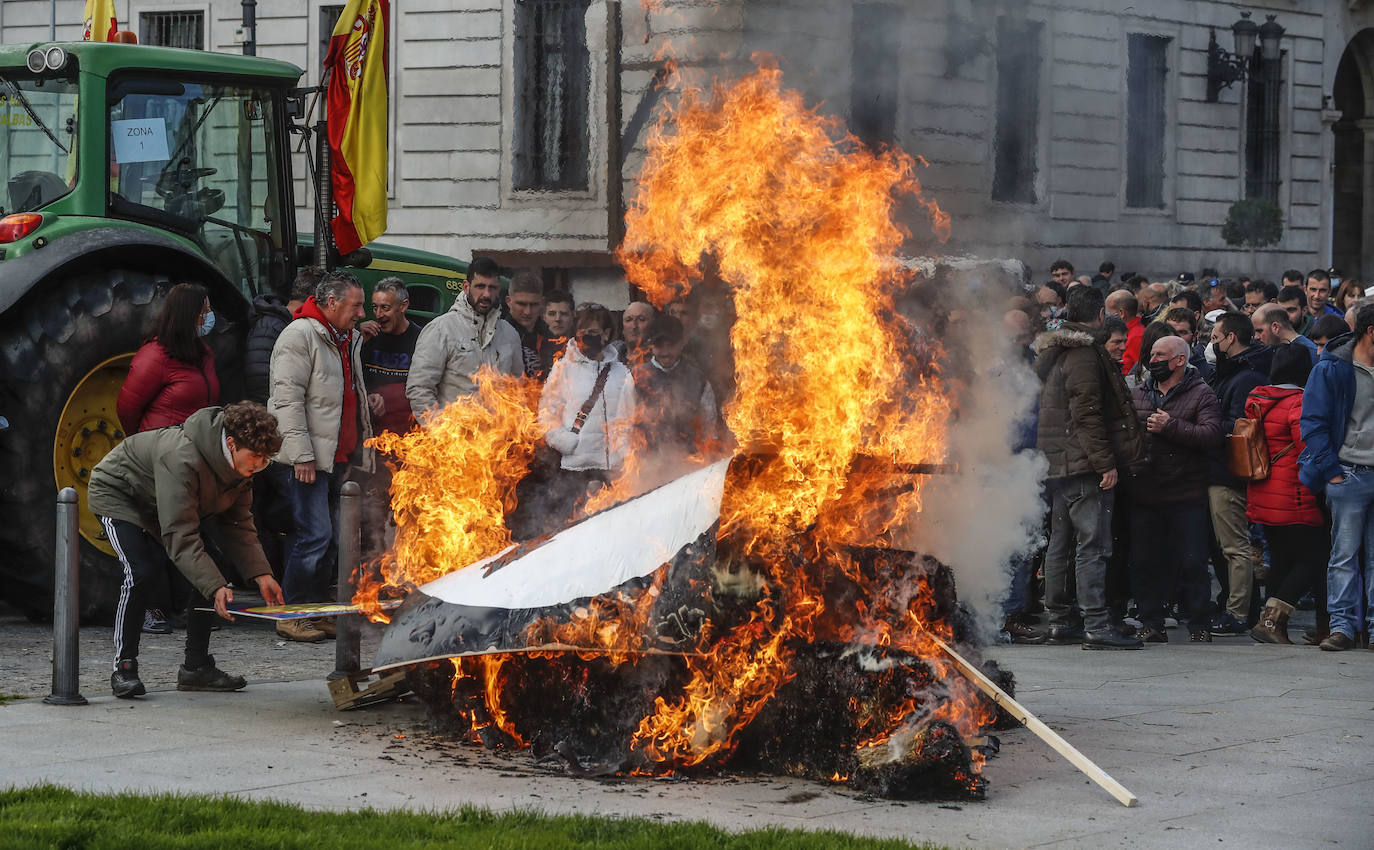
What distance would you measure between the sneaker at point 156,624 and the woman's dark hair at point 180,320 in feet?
5.19

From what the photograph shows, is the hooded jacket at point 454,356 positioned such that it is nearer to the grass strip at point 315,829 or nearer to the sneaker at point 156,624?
the sneaker at point 156,624

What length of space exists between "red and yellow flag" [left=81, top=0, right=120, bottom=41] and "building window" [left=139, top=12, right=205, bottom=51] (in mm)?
11409


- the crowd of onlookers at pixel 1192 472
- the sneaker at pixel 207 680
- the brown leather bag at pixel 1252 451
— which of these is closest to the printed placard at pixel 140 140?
the sneaker at pixel 207 680

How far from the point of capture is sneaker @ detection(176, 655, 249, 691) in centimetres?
812

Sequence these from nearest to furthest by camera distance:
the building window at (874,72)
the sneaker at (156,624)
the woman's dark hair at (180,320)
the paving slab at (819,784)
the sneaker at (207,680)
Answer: the paving slab at (819,784), the sneaker at (207,680), the building window at (874,72), the woman's dark hair at (180,320), the sneaker at (156,624)

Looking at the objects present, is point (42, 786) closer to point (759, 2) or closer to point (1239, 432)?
point (759, 2)

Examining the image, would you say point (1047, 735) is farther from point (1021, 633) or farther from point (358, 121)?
point (358, 121)

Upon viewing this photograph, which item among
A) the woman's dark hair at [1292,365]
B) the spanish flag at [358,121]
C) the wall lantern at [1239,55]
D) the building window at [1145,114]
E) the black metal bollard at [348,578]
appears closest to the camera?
the black metal bollard at [348,578]

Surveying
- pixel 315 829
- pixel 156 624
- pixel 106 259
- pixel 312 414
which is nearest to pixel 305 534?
pixel 312 414

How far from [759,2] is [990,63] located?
5.55ft

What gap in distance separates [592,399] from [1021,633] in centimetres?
330

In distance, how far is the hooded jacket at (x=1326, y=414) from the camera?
1046 centimetres

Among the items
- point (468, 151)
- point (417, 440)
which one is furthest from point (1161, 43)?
point (468, 151)

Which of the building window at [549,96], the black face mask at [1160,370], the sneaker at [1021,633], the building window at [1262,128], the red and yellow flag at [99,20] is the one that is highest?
the building window at [549,96]
